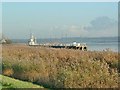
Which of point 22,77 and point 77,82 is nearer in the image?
point 77,82

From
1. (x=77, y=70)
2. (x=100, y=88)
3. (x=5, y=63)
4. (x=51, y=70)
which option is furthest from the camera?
(x=5, y=63)

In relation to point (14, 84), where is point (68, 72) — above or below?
above

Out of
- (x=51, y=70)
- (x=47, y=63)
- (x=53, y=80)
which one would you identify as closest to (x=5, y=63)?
(x=47, y=63)

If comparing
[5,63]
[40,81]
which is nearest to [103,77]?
[40,81]

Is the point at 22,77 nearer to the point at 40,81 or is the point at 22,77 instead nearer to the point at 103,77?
the point at 40,81

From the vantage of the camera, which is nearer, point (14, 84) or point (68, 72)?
point (14, 84)

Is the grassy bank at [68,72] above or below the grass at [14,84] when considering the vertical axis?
above

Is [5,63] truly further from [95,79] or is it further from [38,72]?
[95,79]

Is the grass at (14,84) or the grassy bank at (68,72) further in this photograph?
the grassy bank at (68,72)

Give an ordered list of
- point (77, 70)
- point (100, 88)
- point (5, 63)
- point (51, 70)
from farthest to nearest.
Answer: point (5, 63) → point (51, 70) → point (77, 70) → point (100, 88)

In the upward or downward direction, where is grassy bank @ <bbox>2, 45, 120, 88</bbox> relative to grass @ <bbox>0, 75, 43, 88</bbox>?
upward

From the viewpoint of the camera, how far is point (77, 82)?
14531 millimetres

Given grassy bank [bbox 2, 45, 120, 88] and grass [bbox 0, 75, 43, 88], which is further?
grassy bank [bbox 2, 45, 120, 88]

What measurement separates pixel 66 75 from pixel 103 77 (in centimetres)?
140
